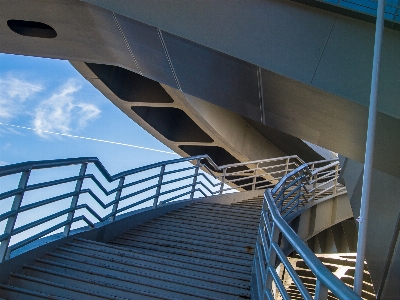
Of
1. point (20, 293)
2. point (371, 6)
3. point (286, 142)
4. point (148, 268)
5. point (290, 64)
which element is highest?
point (286, 142)

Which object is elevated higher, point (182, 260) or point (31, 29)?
point (31, 29)

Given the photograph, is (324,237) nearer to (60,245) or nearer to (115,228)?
(115,228)

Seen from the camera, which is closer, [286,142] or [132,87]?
[132,87]

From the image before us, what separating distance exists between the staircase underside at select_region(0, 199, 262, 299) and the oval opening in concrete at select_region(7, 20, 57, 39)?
21.2 feet

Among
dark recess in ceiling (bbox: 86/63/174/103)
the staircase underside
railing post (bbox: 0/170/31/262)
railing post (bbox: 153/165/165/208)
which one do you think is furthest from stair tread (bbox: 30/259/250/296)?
dark recess in ceiling (bbox: 86/63/174/103)

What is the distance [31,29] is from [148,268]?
29.2 ft

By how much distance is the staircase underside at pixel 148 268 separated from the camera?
461 centimetres

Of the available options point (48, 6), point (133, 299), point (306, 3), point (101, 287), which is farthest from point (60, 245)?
point (48, 6)

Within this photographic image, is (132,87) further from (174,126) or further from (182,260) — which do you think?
(182,260)

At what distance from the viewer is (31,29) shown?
1225 centimetres

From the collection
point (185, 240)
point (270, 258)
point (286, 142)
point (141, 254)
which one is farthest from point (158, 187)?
point (286, 142)

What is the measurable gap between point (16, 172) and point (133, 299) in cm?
167

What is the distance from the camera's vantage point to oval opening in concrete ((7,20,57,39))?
39.4ft

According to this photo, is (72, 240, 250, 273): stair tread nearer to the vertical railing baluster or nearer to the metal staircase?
the metal staircase
